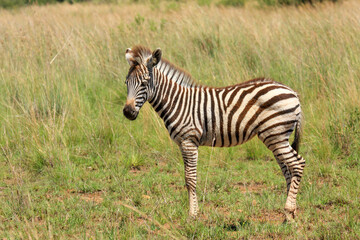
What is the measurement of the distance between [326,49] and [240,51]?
171cm

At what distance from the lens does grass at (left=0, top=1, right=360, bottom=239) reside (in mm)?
4633

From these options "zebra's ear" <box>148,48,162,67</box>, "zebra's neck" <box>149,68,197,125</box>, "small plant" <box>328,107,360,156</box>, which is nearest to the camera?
"zebra's ear" <box>148,48,162,67</box>

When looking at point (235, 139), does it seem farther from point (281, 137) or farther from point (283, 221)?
point (283, 221)

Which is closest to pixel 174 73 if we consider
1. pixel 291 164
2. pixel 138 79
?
pixel 138 79

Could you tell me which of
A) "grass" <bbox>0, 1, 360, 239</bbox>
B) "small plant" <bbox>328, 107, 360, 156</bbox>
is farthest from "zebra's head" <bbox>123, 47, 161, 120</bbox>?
"small plant" <bbox>328, 107, 360, 156</bbox>

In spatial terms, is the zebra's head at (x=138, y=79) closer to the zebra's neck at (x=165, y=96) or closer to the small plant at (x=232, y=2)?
the zebra's neck at (x=165, y=96)

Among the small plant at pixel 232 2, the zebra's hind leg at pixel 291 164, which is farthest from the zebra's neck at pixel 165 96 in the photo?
the small plant at pixel 232 2

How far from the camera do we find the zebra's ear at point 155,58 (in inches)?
186

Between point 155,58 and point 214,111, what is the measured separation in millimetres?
849

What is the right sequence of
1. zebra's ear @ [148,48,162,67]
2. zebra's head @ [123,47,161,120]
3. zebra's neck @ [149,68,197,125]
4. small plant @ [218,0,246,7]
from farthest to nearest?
1. small plant @ [218,0,246,7]
2. zebra's neck @ [149,68,197,125]
3. zebra's ear @ [148,48,162,67]
4. zebra's head @ [123,47,161,120]

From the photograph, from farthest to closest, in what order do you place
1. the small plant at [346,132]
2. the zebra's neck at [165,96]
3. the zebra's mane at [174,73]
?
the small plant at [346,132] → the zebra's mane at [174,73] → the zebra's neck at [165,96]

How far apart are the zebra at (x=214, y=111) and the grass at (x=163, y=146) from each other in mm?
529

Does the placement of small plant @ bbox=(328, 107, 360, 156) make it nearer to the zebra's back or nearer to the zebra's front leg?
the zebra's back

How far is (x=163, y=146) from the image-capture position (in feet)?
23.2
